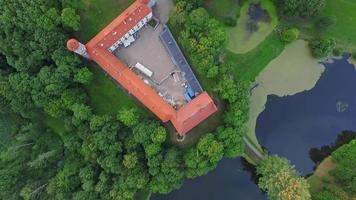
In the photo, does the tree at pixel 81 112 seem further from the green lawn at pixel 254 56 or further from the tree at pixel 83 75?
the green lawn at pixel 254 56

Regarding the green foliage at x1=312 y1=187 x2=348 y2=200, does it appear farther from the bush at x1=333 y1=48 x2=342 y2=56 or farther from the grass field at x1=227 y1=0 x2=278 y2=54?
the grass field at x1=227 y1=0 x2=278 y2=54

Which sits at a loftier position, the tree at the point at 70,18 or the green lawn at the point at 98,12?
the tree at the point at 70,18

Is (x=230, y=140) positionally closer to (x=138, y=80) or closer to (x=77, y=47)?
(x=138, y=80)

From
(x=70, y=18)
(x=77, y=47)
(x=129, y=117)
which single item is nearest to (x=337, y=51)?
(x=129, y=117)

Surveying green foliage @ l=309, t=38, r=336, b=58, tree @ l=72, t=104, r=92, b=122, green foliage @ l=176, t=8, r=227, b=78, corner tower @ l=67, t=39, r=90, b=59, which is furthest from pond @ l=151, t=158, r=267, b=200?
corner tower @ l=67, t=39, r=90, b=59

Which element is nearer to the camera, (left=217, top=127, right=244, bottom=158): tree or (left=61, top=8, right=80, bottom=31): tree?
(left=61, top=8, right=80, bottom=31): tree

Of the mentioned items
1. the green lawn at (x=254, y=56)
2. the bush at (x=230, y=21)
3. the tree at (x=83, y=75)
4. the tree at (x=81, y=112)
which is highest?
the tree at (x=83, y=75)

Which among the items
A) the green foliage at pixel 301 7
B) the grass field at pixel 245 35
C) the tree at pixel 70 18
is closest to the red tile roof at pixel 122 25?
the tree at pixel 70 18
